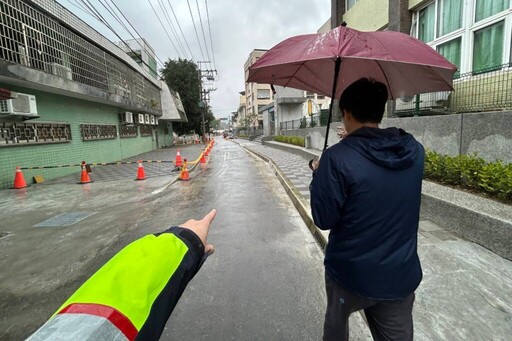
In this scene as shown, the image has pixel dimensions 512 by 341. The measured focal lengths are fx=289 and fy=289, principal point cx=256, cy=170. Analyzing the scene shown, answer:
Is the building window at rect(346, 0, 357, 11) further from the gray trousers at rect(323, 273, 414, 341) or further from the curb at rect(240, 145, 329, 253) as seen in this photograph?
the gray trousers at rect(323, 273, 414, 341)

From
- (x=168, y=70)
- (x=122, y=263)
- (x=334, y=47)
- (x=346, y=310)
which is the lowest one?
(x=346, y=310)

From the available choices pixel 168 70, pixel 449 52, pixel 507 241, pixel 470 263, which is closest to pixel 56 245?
pixel 470 263

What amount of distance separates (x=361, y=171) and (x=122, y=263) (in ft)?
3.61

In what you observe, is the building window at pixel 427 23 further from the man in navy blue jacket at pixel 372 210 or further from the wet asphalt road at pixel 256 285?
the man in navy blue jacket at pixel 372 210

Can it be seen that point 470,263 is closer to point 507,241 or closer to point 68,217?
point 507,241

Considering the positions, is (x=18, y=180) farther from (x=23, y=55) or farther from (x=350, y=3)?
(x=350, y=3)

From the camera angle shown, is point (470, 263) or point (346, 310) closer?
point (346, 310)

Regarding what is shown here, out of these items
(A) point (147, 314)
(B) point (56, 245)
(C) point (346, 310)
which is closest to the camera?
(A) point (147, 314)

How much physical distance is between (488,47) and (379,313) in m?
8.34

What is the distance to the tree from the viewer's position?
122 feet

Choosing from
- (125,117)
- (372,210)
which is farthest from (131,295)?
(125,117)

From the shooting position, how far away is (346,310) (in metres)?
1.64

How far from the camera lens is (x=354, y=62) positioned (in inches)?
106

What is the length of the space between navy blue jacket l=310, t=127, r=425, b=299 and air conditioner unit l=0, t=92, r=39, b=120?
1014 centimetres
